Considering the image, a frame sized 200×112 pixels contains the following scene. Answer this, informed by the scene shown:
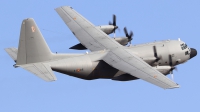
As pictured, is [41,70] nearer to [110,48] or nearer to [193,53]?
[110,48]

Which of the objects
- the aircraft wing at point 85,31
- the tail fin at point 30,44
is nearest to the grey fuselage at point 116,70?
the tail fin at point 30,44

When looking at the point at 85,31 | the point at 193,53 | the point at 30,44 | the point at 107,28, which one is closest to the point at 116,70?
the point at 85,31

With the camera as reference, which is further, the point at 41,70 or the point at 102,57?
the point at 102,57

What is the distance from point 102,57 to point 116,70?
2076 millimetres

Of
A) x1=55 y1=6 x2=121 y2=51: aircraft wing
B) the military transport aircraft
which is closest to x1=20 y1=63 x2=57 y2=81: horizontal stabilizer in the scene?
the military transport aircraft

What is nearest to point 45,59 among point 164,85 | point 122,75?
point 122,75

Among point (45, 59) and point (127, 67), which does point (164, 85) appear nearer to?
point (127, 67)

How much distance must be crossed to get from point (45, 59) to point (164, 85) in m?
13.3

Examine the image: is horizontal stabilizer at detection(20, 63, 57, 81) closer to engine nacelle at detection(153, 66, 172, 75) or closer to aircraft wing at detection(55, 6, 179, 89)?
aircraft wing at detection(55, 6, 179, 89)

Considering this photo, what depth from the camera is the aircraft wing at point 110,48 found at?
224 feet

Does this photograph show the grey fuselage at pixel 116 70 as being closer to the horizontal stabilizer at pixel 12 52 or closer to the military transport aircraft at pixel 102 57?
the military transport aircraft at pixel 102 57

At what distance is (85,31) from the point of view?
79375 millimetres

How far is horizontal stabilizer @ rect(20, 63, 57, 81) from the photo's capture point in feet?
217

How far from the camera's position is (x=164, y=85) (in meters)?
65.8
